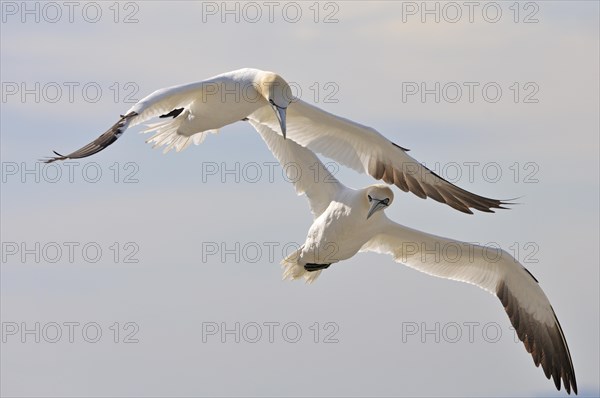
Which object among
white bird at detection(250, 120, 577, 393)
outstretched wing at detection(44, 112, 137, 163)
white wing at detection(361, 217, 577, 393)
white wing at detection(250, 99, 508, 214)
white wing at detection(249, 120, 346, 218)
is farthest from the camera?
white wing at detection(249, 120, 346, 218)

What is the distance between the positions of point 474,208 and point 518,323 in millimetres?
2598

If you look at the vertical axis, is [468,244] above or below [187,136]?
below

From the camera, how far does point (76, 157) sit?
13875 mm

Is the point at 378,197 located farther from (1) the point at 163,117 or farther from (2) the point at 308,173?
(1) the point at 163,117

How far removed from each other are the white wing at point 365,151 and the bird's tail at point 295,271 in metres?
1.38

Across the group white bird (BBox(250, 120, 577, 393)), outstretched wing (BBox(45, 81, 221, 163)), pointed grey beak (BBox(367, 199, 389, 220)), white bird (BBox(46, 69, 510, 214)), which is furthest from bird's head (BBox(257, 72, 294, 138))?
pointed grey beak (BBox(367, 199, 389, 220))

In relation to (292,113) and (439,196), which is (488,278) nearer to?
(439,196)

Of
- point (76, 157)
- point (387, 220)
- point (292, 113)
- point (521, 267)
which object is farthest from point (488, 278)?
point (76, 157)

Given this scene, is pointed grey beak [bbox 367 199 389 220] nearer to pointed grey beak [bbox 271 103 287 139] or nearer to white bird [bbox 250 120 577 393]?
white bird [bbox 250 120 577 393]

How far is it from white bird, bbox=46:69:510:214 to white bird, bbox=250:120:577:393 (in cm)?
49

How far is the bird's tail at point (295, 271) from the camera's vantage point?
53.6 feet

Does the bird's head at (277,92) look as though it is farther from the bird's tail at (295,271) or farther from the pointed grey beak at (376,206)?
the bird's tail at (295,271)

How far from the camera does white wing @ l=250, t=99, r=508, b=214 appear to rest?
15.4 m

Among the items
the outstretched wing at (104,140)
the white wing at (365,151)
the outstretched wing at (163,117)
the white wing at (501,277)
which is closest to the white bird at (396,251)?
the white wing at (501,277)
